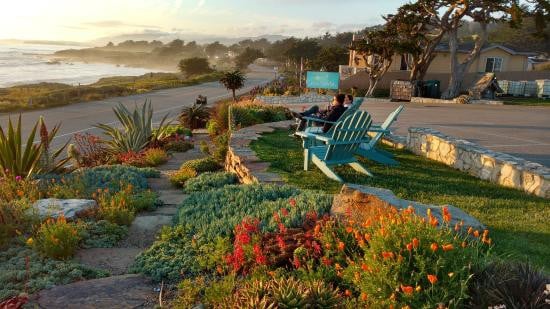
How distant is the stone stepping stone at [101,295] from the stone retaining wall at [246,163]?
2.96 metres

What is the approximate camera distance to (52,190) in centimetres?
627

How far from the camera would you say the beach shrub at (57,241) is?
4.21 m

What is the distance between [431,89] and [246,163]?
23.7m

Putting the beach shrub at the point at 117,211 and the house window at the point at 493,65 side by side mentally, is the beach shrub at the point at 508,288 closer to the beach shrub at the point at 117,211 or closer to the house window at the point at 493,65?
the beach shrub at the point at 117,211

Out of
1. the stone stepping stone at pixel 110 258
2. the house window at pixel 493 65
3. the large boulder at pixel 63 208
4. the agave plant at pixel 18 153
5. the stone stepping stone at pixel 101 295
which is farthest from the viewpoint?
the house window at pixel 493 65

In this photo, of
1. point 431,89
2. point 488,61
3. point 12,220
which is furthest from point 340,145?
point 488,61

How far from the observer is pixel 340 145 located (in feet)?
22.9

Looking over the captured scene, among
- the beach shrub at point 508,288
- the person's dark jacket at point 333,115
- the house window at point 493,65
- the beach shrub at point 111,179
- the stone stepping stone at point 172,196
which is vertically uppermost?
the house window at point 493,65

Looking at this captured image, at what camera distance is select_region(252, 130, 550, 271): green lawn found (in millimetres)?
4539

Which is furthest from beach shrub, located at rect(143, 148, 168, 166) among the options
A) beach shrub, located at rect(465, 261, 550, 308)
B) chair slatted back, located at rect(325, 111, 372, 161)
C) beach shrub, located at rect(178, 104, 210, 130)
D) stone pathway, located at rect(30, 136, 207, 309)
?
beach shrub, located at rect(465, 261, 550, 308)

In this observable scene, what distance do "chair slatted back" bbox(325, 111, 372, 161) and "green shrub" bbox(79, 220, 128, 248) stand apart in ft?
10.9

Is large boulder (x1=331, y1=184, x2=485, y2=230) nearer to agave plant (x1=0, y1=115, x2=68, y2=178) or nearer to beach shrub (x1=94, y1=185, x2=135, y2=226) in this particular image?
beach shrub (x1=94, y1=185, x2=135, y2=226)

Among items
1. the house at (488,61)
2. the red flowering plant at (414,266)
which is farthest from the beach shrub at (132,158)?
the house at (488,61)

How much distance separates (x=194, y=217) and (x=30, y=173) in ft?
11.2
